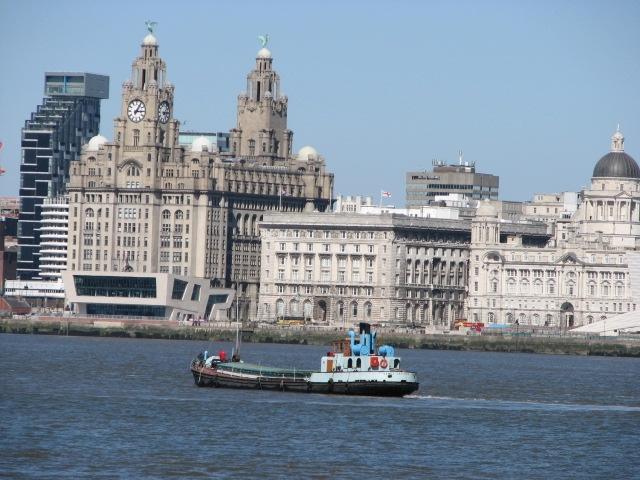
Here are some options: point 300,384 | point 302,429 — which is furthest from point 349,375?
point 302,429

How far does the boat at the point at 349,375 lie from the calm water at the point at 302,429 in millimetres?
1204

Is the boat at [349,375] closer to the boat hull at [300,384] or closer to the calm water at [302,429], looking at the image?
the boat hull at [300,384]

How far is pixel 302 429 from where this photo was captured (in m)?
104

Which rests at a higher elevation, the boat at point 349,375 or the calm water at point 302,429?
the boat at point 349,375

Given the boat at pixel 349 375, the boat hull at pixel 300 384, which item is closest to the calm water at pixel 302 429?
the boat hull at pixel 300 384

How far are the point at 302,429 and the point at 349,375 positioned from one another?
782 inches

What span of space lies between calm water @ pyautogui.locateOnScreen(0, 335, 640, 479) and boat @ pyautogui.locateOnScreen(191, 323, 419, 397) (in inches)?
47.4

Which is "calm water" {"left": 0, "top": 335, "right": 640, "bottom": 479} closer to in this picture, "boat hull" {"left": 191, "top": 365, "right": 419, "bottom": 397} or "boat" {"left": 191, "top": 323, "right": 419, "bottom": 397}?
"boat hull" {"left": 191, "top": 365, "right": 419, "bottom": 397}

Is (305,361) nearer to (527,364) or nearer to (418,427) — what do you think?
(527,364)

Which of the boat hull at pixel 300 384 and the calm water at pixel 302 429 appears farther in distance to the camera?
the boat hull at pixel 300 384

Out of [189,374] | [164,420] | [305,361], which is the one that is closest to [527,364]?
[305,361]

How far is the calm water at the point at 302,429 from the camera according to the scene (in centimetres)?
9019

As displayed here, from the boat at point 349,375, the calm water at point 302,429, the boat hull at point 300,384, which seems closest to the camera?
the calm water at point 302,429

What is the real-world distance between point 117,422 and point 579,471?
76.9 feet
